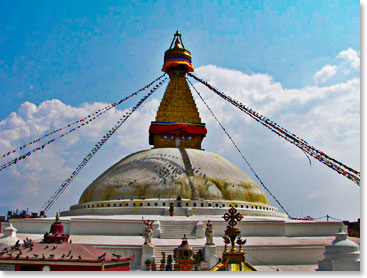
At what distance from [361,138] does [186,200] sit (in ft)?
31.9

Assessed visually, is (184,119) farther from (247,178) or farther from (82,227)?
(82,227)

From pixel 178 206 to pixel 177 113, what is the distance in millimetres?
6740

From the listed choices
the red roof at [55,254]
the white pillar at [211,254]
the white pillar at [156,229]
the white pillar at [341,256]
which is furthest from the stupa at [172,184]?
the red roof at [55,254]

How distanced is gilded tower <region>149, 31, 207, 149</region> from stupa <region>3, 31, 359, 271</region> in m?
0.05

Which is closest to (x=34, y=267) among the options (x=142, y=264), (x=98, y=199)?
(x=142, y=264)

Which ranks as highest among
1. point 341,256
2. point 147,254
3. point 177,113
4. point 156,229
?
point 177,113

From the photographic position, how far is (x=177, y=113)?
21500 mm

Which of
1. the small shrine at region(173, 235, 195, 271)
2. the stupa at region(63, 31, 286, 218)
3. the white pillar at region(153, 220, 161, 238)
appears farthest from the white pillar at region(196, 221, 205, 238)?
the small shrine at region(173, 235, 195, 271)

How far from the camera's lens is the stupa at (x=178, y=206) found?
1228 centimetres

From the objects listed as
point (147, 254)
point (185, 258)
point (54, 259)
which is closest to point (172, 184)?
point (147, 254)

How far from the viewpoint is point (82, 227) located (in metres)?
14.0

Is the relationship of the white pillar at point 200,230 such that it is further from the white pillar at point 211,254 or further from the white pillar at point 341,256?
the white pillar at point 341,256

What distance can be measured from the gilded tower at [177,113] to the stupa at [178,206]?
49 mm

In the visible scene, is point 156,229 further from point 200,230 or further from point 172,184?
point 172,184
